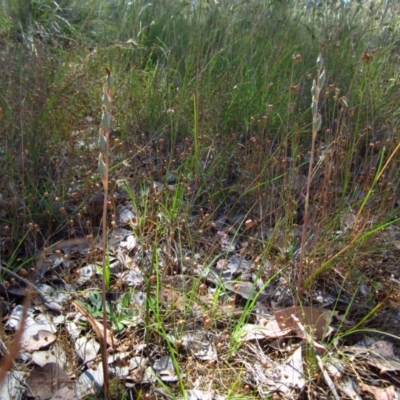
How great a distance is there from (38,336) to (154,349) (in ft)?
1.26

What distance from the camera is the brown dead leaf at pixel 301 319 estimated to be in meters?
1.77

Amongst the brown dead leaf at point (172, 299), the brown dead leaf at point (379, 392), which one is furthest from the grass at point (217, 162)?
the brown dead leaf at point (379, 392)

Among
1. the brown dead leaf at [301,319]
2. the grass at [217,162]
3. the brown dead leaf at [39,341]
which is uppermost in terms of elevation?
the grass at [217,162]

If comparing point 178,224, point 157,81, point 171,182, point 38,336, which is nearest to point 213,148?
point 171,182

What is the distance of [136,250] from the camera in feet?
7.01

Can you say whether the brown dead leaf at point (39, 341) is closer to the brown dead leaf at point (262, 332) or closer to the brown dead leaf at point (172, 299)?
the brown dead leaf at point (172, 299)

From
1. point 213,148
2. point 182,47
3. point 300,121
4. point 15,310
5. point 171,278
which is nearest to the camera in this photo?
point 15,310

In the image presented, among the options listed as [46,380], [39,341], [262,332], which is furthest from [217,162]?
[46,380]

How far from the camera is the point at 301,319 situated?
182cm

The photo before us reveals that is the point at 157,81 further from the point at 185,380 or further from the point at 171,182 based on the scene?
the point at 185,380

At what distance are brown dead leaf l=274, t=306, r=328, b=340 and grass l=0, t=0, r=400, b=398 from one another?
0.26 ft

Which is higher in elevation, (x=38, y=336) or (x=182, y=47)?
(x=182, y=47)

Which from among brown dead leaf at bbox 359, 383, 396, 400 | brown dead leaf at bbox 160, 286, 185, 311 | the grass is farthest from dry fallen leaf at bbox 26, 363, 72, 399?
brown dead leaf at bbox 359, 383, 396, 400

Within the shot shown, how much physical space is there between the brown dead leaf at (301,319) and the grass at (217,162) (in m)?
0.08
